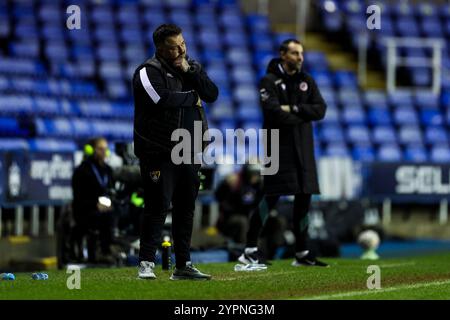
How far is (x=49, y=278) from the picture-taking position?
11328 mm

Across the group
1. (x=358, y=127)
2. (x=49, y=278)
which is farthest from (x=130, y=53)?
(x=49, y=278)

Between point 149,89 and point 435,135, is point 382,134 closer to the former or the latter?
point 435,135

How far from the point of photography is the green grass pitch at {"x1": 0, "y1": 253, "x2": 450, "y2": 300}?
945cm

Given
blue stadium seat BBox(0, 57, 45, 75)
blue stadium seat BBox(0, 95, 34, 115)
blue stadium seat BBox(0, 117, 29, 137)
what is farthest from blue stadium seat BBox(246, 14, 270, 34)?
blue stadium seat BBox(0, 117, 29, 137)

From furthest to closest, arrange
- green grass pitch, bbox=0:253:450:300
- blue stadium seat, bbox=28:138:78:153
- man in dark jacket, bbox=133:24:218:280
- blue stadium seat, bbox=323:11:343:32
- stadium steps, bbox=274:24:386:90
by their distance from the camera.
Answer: blue stadium seat, bbox=323:11:343:32 < stadium steps, bbox=274:24:386:90 < blue stadium seat, bbox=28:138:78:153 < man in dark jacket, bbox=133:24:218:280 < green grass pitch, bbox=0:253:450:300

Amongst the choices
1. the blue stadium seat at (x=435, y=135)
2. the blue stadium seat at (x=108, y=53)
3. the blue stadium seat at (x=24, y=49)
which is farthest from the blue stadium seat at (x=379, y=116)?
the blue stadium seat at (x=24, y=49)

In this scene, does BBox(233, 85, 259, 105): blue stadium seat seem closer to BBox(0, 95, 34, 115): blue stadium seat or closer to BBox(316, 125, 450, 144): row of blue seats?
BBox(316, 125, 450, 144): row of blue seats

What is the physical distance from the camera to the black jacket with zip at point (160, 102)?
10.2 meters

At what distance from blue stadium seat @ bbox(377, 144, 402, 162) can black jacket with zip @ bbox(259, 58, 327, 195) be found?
1381 cm

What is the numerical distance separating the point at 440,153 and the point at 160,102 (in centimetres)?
1761

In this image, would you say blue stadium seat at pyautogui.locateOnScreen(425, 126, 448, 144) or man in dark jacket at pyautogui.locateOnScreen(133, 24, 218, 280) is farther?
blue stadium seat at pyautogui.locateOnScreen(425, 126, 448, 144)

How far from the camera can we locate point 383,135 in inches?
1068

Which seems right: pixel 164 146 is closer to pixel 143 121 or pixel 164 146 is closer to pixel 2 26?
pixel 143 121

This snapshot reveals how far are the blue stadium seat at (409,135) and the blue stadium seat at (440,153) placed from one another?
38 cm
